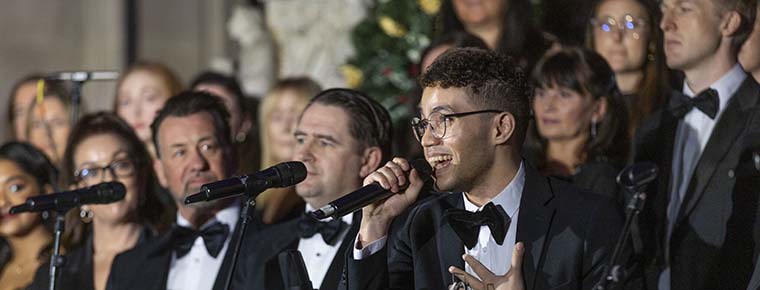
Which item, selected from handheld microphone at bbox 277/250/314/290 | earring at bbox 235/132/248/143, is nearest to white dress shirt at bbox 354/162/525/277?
handheld microphone at bbox 277/250/314/290

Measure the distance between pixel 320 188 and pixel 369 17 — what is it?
457 centimetres

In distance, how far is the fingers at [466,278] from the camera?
438 cm

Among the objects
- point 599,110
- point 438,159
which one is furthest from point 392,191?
point 599,110

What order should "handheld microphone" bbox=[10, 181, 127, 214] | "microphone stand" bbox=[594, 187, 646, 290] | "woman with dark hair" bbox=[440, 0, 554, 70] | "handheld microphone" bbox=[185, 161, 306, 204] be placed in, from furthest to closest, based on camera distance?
"woman with dark hair" bbox=[440, 0, 554, 70], "handheld microphone" bbox=[10, 181, 127, 214], "handheld microphone" bbox=[185, 161, 306, 204], "microphone stand" bbox=[594, 187, 646, 290]

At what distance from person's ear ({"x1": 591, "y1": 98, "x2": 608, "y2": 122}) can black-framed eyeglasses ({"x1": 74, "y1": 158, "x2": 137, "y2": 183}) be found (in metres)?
2.17

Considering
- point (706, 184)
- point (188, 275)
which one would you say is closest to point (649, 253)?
point (706, 184)

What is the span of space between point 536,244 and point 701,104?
140 cm

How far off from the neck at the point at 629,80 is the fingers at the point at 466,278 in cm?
280

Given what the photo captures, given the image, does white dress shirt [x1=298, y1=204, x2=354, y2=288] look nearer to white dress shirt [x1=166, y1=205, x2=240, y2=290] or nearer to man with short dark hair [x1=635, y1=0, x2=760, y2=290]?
white dress shirt [x1=166, y1=205, x2=240, y2=290]

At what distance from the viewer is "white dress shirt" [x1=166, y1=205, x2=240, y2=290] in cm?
614

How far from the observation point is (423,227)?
4797mm

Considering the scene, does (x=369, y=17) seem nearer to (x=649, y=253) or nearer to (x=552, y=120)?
(x=552, y=120)

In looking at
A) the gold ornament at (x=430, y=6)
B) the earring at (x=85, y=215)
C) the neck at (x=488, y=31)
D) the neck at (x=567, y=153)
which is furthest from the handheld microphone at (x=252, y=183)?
the gold ornament at (x=430, y=6)

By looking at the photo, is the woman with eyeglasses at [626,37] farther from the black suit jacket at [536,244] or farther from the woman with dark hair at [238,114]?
the black suit jacket at [536,244]
